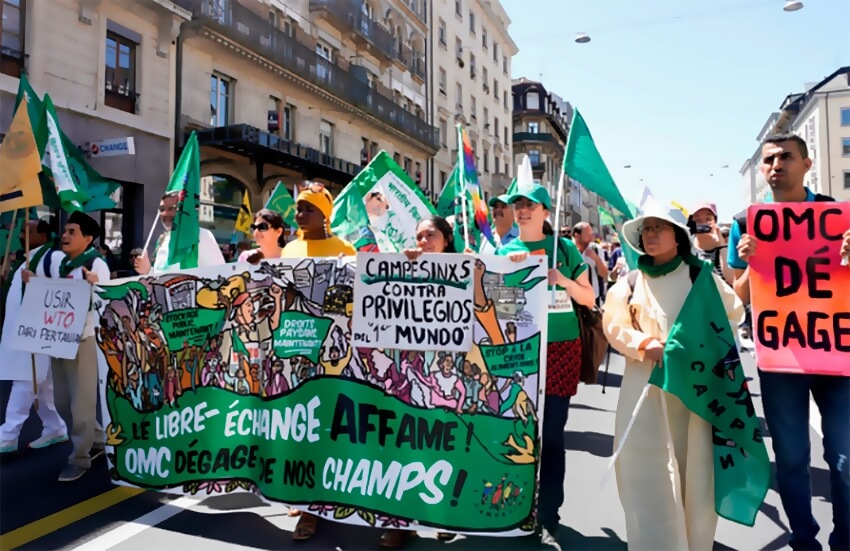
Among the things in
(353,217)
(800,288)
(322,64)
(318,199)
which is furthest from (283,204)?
(322,64)

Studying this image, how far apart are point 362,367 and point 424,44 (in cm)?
3247

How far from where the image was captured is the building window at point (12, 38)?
41.0 ft

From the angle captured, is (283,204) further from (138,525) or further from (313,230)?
(138,525)

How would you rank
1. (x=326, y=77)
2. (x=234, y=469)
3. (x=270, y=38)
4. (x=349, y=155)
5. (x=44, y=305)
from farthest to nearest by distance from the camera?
(x=349, y=155) → (x=326, y=77) → (x=270, y=38) → (x=44, y=305) → (x=234, y=469)

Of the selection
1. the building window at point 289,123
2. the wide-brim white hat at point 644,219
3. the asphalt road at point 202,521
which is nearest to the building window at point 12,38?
the building window at point 289,123

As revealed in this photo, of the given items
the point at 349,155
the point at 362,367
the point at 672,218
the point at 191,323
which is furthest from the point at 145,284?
the point at 349,155

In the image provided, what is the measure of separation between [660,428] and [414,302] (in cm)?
137

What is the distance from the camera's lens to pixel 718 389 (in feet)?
9.86

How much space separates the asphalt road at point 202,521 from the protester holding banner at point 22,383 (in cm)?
31

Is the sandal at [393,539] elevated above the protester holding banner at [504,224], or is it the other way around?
the protester holding banner at [504,224]

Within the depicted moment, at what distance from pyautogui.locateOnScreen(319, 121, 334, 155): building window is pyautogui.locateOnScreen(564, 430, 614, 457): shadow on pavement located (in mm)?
18961

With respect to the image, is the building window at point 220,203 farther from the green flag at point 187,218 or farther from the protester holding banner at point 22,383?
the green flag at point 187,218

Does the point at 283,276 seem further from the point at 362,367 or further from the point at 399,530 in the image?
the point at 399,530

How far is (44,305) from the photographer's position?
16.1 feet
